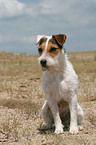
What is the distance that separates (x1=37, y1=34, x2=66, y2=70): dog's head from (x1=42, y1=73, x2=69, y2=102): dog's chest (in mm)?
368

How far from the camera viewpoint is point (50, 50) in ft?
13.5

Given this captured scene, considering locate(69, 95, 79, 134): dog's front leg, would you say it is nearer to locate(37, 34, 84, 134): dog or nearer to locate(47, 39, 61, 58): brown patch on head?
locate(37, 34, 84, 134): dog

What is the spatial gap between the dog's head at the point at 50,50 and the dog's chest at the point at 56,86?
0.37m

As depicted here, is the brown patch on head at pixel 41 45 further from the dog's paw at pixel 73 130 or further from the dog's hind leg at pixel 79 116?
the dog's paw at pixel 73 130

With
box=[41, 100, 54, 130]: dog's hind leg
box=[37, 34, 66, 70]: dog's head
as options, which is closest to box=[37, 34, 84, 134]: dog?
box=[37, 34, 66, 70]: dog's head

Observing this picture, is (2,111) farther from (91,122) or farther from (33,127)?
(91,122)

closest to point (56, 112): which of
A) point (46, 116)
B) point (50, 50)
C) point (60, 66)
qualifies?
point (46, 116)

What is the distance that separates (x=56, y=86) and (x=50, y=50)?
79 centimetres

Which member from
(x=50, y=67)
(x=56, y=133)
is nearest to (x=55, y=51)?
(x=50, y=67)

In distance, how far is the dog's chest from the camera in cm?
436

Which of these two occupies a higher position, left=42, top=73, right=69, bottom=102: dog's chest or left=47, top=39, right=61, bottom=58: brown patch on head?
left=47, top=39, right=61, bottom=58: brown patch on head

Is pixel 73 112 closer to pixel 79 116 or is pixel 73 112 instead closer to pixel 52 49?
pixel 79 116

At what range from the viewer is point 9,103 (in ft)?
22.9

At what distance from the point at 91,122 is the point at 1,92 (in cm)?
481
